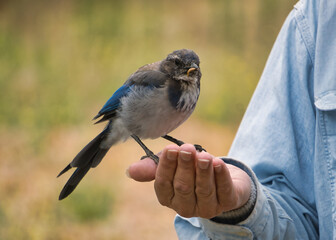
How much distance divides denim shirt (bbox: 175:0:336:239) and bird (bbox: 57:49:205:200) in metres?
0.30

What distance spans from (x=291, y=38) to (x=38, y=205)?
2.86 metres

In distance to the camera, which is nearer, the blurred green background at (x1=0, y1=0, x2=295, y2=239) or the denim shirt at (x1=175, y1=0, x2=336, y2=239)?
the denim shirt at (x1=175, y1=0, x2=336, y2=239)

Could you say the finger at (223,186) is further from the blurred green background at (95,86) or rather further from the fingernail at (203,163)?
the blurred green background at (95,86)

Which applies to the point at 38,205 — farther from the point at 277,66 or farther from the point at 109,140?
the point at 277,66

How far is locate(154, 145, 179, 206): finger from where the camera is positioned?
1.42 m

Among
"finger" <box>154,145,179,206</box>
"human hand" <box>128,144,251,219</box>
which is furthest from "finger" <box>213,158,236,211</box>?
"finger" <box>154,145,179,206</box>

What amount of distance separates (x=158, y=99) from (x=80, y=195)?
2422 millimetres

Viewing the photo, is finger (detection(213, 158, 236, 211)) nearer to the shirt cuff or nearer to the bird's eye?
the shirt cuff

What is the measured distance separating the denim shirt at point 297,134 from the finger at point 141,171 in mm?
365

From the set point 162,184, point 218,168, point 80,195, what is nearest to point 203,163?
point 218,168

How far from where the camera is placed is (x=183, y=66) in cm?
189

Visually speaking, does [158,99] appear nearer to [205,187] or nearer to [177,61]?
[177,61]

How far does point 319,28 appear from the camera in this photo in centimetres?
196

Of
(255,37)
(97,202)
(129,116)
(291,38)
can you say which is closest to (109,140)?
(129,116)
